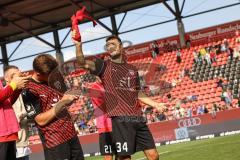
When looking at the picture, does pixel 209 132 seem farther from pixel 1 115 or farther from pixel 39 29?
pixel 39 29

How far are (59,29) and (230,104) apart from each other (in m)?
15.1

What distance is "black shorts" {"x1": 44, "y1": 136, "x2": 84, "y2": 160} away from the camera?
5559 millimetres

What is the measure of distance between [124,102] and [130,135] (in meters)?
0.46

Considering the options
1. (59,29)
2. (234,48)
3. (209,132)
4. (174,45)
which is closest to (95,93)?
(209,132)

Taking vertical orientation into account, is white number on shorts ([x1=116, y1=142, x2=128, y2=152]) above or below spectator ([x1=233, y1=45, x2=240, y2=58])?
below

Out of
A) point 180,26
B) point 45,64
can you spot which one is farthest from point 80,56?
point 180,26

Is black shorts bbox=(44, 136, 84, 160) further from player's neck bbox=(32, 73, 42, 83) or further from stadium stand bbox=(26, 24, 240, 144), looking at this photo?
stadium stand bbox=(26, 24, 240, 144)

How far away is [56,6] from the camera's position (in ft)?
99.3

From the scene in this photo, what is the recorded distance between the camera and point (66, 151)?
5.59m

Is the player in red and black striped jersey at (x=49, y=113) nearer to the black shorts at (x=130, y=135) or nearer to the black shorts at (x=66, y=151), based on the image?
the black shorts at (x=66, y=151)

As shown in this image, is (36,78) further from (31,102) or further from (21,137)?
(21,137)

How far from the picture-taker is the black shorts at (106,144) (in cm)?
830

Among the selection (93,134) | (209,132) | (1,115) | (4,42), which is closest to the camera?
(1,115)

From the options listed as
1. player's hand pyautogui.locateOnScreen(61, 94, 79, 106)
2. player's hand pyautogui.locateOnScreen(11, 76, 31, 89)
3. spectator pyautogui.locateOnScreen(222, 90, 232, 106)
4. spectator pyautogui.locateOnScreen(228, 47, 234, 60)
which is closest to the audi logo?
spectator pyautogui.locateOnScreen(222, 90, 232, 106)
